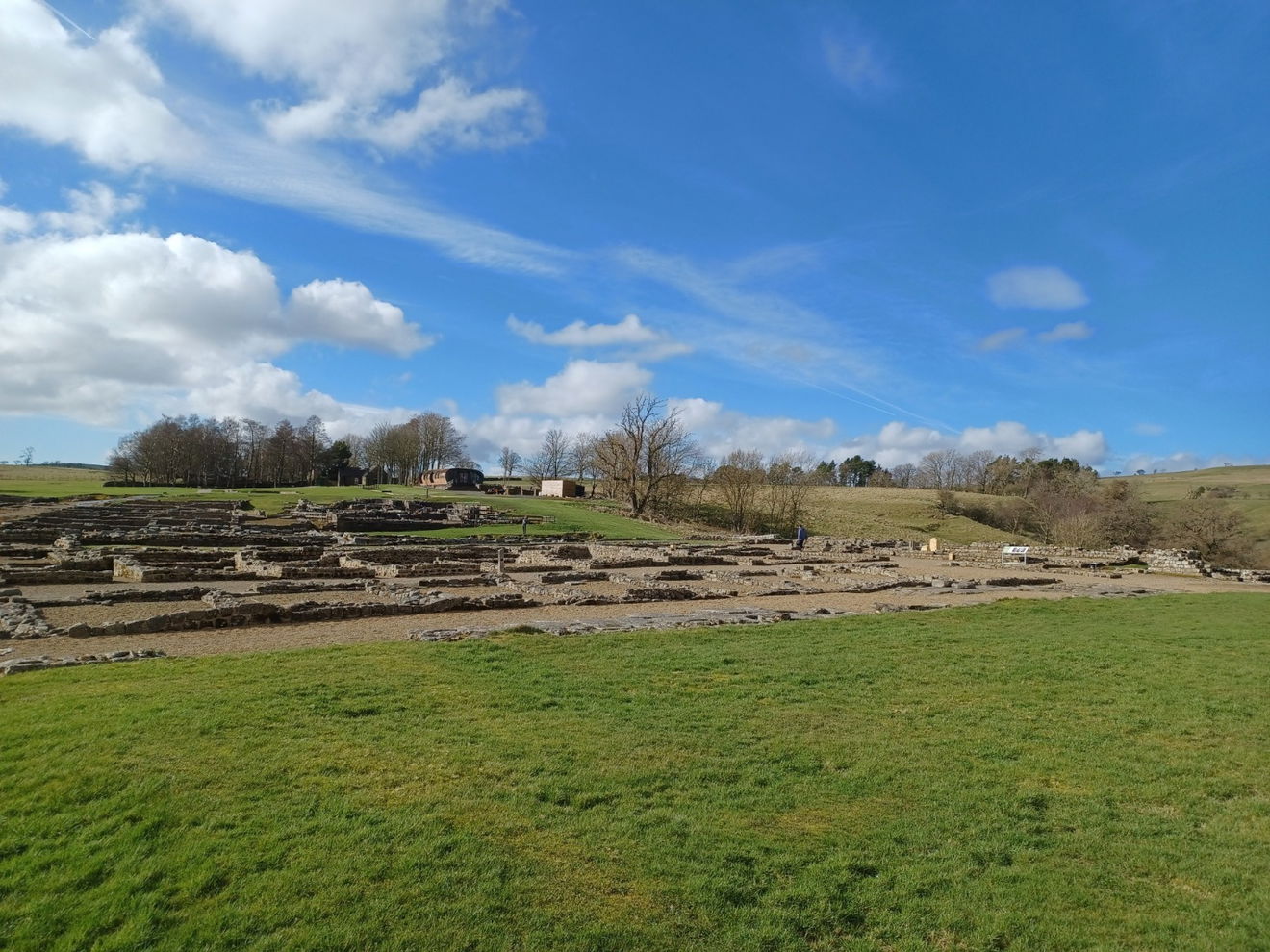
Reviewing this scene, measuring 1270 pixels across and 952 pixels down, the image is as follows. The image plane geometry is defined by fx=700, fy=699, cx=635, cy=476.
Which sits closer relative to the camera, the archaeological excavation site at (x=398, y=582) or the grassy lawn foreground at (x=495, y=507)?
the archaeological excavation site at (x=398, y=582)

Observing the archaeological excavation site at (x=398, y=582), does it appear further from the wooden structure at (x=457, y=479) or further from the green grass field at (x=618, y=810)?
the wooden structure at (x=457, y=479)

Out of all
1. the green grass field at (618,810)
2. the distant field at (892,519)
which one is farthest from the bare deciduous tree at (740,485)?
the green grass field at (618,810)

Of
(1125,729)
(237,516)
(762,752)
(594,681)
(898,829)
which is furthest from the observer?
(237,516)

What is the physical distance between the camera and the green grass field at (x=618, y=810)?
424cm

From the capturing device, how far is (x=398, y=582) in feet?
68.7

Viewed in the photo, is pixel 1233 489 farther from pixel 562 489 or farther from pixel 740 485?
pixel 562 489

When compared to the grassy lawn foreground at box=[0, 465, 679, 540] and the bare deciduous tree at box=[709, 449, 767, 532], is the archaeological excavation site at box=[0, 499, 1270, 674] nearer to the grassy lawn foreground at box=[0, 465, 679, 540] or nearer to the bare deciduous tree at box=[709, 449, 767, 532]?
the grassy lawn foreground at box=[0, 465, 679, 540]

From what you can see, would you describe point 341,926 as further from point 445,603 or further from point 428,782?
point 445,603

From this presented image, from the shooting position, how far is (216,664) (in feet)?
32.2

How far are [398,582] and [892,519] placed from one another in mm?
64693

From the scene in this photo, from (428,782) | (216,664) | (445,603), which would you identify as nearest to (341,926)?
(428,782)

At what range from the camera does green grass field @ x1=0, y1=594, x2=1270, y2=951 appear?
167 inches

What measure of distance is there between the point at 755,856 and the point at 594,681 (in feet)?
15.8

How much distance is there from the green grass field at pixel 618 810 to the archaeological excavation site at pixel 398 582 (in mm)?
3899
